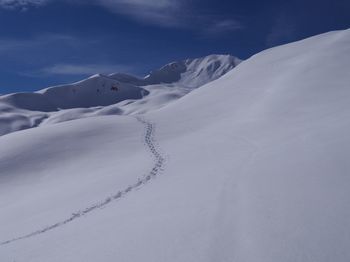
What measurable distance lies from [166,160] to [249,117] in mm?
7330

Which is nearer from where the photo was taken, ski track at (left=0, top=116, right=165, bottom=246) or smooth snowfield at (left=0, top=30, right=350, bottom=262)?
smooth snowfield at (left=0, top=30, right=350, bottom=262)

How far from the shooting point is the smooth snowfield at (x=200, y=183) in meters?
5.80

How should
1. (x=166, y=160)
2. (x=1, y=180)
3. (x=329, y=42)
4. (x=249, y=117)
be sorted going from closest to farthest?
(x=166, y=160) < (x=1, y=180) < (x=249, y=117) < (x=329, y=42)

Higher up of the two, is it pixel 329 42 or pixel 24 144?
pixel 329 42

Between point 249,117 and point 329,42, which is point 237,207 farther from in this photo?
point 329,42

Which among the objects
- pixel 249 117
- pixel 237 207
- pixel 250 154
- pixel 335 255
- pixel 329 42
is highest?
pixel 329 42

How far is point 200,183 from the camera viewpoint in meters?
9.36

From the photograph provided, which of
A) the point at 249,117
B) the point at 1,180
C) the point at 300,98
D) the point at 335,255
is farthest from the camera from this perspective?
the point at 300,98

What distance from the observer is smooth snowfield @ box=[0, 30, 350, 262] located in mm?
5797

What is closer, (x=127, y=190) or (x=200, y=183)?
(x=200, y=183)

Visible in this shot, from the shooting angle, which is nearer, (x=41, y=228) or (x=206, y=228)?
(x=206, y=228)

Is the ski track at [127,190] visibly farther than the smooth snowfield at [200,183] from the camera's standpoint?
Yes

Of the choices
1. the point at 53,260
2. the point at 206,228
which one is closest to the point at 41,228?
the point at 53,260

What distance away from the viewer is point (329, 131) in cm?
1215
